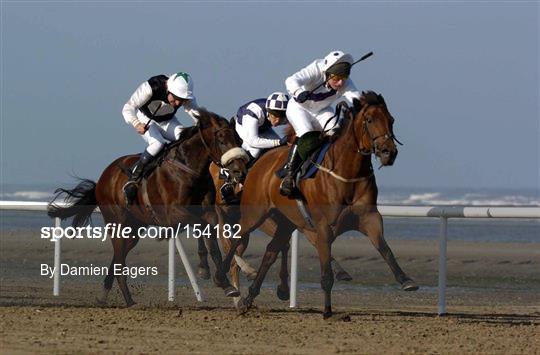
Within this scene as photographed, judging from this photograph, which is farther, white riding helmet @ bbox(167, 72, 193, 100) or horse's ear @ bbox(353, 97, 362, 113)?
white riding helmet @ bbox(167, 72, 193, 100)

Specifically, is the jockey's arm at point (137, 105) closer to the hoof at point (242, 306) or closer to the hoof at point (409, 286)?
the hoof at point (242, 306)

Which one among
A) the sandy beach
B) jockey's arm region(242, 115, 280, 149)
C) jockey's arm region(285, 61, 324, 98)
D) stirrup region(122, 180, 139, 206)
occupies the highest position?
jockey's arm region(285, 61, 324, 98)

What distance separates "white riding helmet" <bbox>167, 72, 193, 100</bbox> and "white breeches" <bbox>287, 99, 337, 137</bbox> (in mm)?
1127

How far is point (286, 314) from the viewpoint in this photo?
39.0 feet

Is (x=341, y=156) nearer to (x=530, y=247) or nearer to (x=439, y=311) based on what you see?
(x=439, y=311)

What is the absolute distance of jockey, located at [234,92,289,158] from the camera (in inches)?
505

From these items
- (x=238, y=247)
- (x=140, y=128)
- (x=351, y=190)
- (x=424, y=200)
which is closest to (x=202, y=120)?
(x=140, y=128)

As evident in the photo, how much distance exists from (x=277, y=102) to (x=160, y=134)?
1.23 metres

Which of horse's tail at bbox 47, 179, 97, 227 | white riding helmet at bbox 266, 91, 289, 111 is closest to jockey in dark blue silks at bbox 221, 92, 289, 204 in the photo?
white riding helmet at bbox 266, 91, 289, 111

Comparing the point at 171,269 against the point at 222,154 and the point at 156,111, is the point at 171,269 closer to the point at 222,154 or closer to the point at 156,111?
the point at 156,111

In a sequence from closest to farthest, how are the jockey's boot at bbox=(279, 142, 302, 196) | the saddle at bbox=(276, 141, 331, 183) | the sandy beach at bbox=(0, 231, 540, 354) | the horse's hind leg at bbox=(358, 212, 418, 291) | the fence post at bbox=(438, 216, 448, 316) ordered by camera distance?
the sandy beach at bbox=(0, 231, 540, 354) → the horse's hind leg at bbox=(358, 212, 418, 291) → the saddle at bbox=(276, 141, 331, 183) → the jockey's boot at bbox=(279, 142, 302, 196) → the fence post at bbox=(438, 216, 448, 316)

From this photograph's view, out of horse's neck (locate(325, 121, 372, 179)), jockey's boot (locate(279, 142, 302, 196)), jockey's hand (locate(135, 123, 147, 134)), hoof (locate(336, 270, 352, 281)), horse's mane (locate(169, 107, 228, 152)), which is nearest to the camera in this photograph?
horse's neck (locate(325, 121, 372, 179))

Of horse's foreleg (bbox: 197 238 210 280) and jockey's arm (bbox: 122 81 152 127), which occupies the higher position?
jockey's arm (bbox: 122 81 152 127)

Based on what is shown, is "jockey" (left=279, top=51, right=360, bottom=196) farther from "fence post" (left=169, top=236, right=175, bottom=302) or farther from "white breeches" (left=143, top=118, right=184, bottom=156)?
"fence post" (left=169, top=236, right=175, bottom=302)
